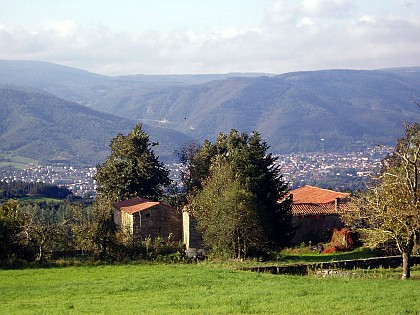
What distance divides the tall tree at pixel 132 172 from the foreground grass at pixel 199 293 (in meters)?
20.6

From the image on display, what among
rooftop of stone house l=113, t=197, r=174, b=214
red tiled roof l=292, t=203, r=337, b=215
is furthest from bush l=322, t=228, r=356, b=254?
rooftop of stone house l=113, t=197, r=174, b=214

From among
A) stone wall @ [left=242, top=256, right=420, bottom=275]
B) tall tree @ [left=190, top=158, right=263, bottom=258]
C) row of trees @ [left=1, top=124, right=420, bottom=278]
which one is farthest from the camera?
tall tree @ [left=190, top=158, right=263, bottom=258]

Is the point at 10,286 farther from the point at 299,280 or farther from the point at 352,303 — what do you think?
the point at 352,303

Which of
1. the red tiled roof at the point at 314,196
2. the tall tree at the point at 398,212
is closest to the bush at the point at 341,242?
the red tiled roof at the point at 314,196

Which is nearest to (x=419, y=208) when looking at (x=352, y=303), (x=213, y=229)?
(x=352, y=303)

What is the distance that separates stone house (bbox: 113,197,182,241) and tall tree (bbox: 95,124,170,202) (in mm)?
6027

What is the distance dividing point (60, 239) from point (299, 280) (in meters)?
15.7

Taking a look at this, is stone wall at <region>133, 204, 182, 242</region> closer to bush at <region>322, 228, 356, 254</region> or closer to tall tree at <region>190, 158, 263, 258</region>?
tall tree at <region>190, 158, 263, 258</region>

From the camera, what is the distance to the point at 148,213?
3962cm

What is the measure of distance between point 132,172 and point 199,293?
1117 inches

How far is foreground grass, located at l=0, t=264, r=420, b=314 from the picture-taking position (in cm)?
1659

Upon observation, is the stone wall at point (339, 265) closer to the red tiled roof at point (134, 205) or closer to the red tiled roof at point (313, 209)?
the red tiled roof at point (134, 205)

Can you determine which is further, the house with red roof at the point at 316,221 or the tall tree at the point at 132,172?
the tall tree at the point at 132,172

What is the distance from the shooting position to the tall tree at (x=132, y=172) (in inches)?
1863
